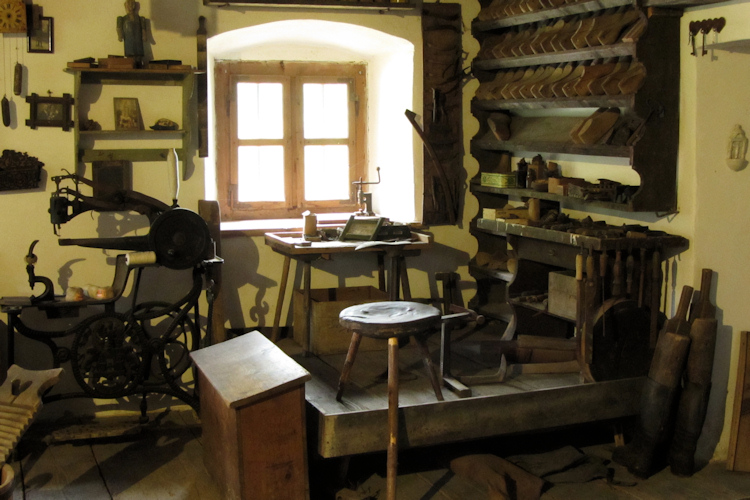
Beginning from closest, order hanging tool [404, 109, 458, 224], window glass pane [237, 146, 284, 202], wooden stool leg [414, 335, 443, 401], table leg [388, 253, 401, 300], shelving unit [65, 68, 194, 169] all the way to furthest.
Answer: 1. wooden stool leg [414, 335, 443, 401]
2. shelving unit [65, 68, 194, 169]
3. table leg [388, 253, 401, 300]
4. hanging tool [404, 109, 458, 224]
5. window glass pane [237, 146, 284, 202]

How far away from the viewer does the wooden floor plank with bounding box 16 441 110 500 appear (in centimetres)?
398

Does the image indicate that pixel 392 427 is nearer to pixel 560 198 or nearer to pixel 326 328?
pixel 326 328

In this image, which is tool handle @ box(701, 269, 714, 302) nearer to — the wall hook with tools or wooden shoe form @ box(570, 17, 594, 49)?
the wall hook with tools

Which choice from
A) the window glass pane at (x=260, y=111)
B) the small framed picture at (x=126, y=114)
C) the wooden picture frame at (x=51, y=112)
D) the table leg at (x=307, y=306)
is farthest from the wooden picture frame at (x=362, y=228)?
the wooden picture frame at (x=51, y=112)

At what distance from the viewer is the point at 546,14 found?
4.54 metres

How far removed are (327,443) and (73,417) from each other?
1.97 metres

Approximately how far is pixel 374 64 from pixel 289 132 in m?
0.77

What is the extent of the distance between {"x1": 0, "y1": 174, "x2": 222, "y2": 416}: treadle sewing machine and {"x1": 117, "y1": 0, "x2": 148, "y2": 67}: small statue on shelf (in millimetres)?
786

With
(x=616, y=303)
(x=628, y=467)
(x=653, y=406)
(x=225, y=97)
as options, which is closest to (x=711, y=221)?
(x=616, y=303)

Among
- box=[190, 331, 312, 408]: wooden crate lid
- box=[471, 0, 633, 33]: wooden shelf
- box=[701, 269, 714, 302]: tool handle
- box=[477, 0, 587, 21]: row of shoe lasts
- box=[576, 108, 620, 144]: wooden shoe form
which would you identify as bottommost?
box=[190, 331, 312, 408]: wooden crate lid

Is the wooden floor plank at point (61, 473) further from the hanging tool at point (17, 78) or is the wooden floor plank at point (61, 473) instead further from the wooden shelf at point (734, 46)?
the wooden shelf at point (734, 46)

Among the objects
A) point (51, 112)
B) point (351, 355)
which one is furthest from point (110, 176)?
point (351, 355)

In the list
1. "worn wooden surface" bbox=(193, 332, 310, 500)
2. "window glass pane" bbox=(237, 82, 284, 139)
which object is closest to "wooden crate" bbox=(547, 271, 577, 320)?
"worn wooden surface" bbox=(193, 332, 310, 500)

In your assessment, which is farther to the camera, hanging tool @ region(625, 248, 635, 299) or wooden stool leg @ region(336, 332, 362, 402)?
hanging tool @ region(625, 248, 635, 299)
